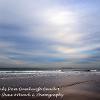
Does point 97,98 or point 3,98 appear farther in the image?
point 97,98

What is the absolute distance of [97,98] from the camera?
Result: 919cm

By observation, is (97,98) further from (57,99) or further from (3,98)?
(3,98)

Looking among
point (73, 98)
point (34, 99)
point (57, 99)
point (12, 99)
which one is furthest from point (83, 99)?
point (12, 99)

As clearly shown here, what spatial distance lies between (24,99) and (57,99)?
1.34 metres

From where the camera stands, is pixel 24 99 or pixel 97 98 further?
pixel 97 98

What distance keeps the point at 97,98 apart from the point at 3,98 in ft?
13.3

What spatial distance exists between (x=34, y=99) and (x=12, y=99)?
0.89m

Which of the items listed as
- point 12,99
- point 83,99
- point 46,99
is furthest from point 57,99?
point 12,99

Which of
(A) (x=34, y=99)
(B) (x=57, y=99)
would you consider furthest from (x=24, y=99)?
(B) (x=57, y=99)

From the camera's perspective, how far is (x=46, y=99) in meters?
8.62

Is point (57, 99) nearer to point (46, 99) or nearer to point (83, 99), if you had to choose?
point (46, 99)

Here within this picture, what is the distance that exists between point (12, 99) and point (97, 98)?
3695 mm

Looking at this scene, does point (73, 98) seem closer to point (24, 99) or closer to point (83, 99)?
point (83, 99)

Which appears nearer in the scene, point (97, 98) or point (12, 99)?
point (12, 99)
